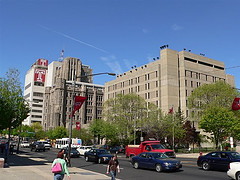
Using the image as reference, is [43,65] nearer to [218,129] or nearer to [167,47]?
[167,47]

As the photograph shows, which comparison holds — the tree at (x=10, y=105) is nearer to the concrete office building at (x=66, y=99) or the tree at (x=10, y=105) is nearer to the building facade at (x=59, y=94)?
the building facade at (x=59, y=94)

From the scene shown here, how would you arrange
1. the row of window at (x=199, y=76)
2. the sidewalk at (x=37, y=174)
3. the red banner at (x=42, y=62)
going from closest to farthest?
1. the sidewalk at (x=37, y=174)
2. the row of window at (x=199, y=76)
3. the red banner at (x=42, y=62)

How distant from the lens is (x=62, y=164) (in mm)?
9164

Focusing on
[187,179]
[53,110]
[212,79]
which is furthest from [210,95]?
[53,110]

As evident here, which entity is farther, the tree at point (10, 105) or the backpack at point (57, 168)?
the tree at point (10, 105)

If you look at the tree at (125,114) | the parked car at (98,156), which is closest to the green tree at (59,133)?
the tree at (125,114)

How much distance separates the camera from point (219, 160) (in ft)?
60.5

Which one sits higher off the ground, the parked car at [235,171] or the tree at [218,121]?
the tree at [218,121]

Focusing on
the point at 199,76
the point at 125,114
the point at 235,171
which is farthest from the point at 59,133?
the point at 235,171

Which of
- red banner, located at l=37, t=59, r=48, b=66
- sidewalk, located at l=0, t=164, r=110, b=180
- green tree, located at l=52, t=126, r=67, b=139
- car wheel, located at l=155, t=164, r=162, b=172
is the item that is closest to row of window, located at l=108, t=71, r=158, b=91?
green tree, located at l=52, t=126, r=67, b=139

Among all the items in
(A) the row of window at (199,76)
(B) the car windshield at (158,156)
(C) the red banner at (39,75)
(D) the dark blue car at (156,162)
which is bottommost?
(D) the dark blue car at (156,162)

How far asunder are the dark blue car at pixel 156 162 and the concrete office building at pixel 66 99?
99.7 metres

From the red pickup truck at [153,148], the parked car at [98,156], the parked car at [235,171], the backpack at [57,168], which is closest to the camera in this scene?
the backpack at [57,168]

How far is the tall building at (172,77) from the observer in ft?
268
